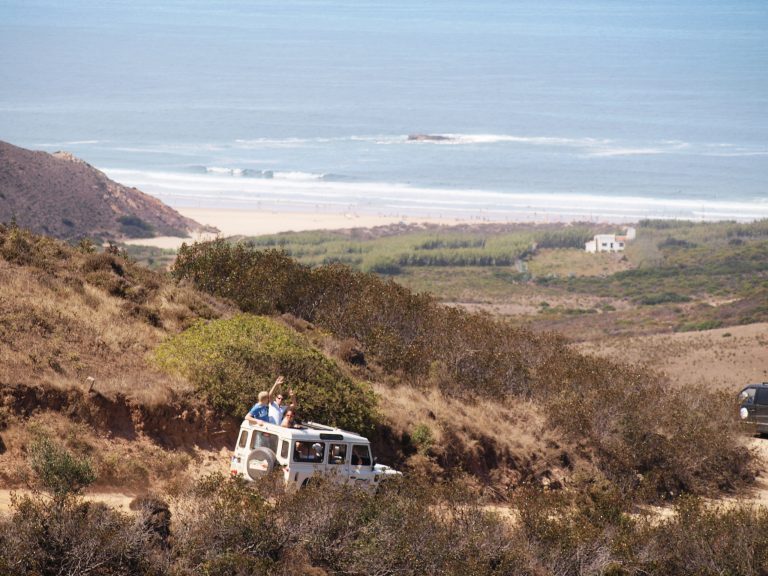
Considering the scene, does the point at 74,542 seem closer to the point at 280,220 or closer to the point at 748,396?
the point at 748,396

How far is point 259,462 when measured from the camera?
1460 cm

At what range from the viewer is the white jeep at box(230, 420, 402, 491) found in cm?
1452

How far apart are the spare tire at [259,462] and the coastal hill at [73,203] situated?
53.9 m

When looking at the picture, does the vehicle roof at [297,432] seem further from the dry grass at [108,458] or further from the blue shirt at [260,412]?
the dry grass at [108,458]

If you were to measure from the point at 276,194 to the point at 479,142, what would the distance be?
5074 centimetres

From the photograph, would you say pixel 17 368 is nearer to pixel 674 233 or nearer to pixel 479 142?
pixel 674 233

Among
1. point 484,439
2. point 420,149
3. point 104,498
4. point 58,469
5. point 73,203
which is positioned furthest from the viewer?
point 420,149

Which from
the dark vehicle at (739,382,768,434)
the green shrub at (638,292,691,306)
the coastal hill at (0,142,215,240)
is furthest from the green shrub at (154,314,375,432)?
the green shrub at (638,292,691,306)

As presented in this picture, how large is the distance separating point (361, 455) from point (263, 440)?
1.40m

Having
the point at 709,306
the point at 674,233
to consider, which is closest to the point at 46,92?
the point at 674,233

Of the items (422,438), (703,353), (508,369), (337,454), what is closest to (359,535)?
(337,454)

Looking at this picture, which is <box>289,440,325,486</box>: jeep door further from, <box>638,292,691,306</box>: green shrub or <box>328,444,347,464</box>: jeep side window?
<box>638,292,691,306</box>: green shrub

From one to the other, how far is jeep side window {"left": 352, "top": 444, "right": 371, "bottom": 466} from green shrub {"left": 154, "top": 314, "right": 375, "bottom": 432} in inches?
92.6

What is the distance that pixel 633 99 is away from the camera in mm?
195875
